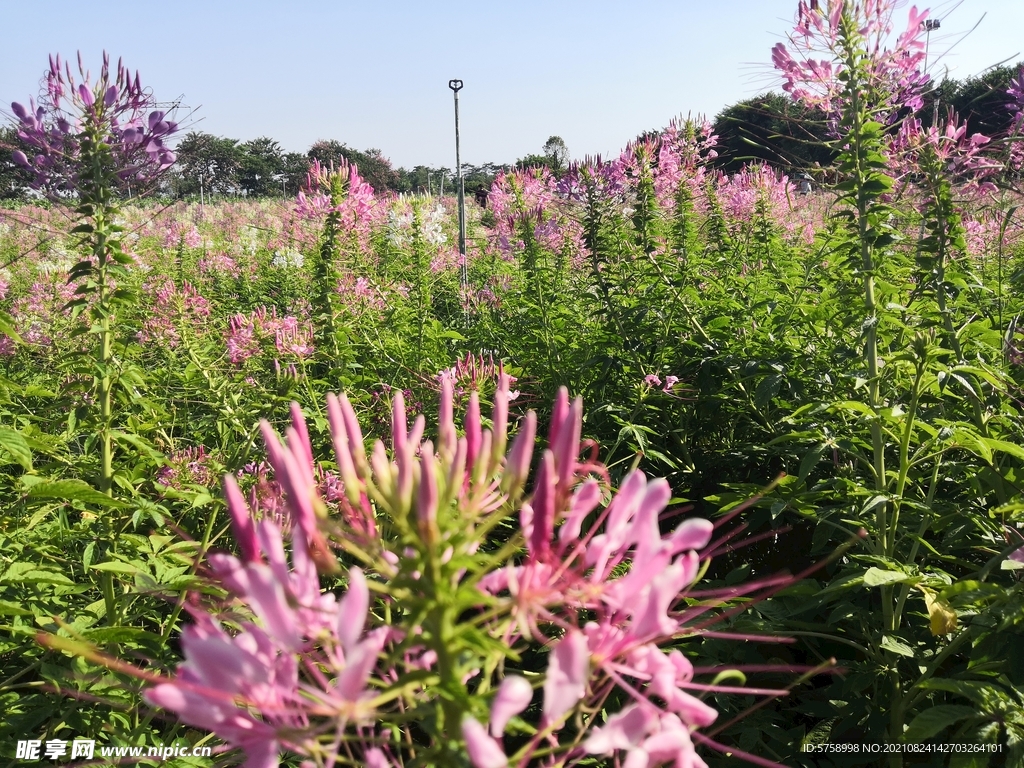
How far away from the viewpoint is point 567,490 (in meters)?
0.80

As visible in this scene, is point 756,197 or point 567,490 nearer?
point 567,490

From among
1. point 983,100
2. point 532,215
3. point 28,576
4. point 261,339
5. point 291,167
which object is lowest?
point 28,576

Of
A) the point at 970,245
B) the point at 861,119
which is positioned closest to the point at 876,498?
the point at 861,119

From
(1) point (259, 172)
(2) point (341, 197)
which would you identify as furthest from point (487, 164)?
(1) point (259, 172)

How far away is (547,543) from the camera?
77 centimetres

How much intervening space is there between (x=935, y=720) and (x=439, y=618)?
1.32 meters

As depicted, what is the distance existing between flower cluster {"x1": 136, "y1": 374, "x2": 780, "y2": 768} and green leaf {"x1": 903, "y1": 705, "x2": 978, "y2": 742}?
979 mm

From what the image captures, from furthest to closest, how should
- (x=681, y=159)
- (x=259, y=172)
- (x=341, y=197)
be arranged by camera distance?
(x=259, y=172) < (x=681, y=159) < (x=341, y=197)

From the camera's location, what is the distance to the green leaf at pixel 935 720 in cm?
145

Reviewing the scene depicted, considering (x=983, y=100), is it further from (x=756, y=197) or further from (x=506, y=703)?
(x=506, y=703)

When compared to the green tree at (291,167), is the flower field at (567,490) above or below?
below

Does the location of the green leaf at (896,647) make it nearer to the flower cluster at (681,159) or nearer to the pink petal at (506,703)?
the pink petal at (506,703)

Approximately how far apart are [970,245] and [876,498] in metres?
4.11

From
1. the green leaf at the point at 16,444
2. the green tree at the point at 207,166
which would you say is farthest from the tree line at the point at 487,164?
the green leaf at the point at 16,444
